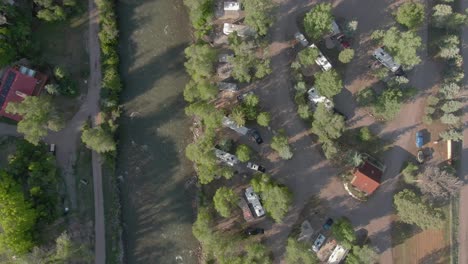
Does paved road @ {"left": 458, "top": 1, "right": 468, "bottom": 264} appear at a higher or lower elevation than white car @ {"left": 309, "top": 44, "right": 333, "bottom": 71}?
lower

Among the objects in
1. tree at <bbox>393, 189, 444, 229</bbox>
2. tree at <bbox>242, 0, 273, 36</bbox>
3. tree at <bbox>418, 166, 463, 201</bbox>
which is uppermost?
tree at <bbox>242, 0, 273, 36</bbox>

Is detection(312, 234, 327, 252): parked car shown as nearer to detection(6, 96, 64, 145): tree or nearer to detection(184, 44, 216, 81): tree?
detection(184, 44, 216, 81): tree

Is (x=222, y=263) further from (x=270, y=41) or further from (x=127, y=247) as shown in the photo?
(x=270, y=41)

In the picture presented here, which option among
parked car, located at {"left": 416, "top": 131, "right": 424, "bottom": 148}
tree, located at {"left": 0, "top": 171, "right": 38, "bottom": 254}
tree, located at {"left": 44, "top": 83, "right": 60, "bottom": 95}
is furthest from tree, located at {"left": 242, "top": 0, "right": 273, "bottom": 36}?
tree, located at {"left": 0, "top": 171, "right": 38, "bottom": 254}

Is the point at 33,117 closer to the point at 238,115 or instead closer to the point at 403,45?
the point at 238,115

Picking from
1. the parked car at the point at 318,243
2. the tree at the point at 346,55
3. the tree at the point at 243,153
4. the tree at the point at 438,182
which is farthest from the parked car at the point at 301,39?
the parked car at the point at 318,243
